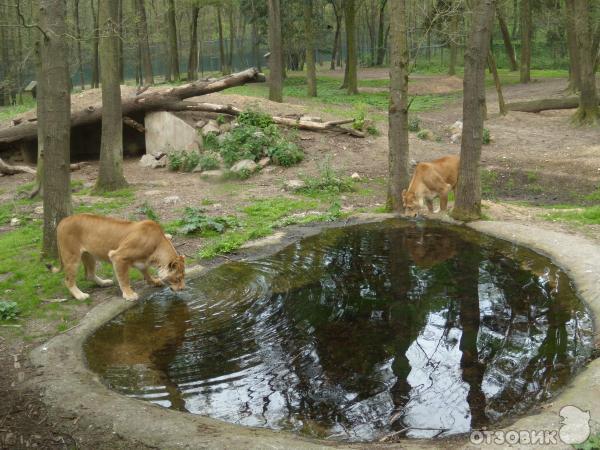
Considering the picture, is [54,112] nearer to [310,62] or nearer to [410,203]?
[410,203]

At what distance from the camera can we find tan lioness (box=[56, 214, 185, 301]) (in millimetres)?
8922

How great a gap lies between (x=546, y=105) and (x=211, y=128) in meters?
14.9

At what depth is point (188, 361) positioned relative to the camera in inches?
287

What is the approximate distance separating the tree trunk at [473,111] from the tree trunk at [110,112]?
8.58m

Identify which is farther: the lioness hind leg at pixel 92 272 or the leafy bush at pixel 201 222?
the leafy bush at pixel 201 222

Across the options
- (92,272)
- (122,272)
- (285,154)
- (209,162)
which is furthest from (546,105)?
(122,272)

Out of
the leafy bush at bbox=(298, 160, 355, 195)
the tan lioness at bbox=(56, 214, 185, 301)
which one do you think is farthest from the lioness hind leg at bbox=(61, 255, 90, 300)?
the leafy bush at bbox=(298, 160, 355, 195)

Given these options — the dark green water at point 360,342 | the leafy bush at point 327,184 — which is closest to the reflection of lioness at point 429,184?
the dark green water at point 360,342

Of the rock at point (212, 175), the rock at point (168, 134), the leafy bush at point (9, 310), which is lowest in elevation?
the leafy bush at point (9, 310)

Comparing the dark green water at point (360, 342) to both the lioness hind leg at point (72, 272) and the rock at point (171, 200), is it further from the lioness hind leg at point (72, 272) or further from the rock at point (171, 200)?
the rock at point (171, 200)

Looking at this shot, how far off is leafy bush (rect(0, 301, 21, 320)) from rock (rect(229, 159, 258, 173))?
970 cm

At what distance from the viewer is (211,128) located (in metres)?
20.1

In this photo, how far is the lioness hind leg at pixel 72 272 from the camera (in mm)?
8953

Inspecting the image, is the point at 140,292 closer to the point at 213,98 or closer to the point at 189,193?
the point at 189,193
